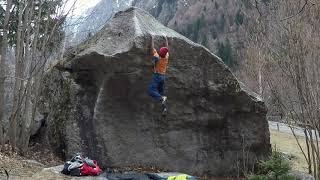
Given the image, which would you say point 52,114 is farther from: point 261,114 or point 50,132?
point 261,114

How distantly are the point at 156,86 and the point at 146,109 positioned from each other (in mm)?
1174

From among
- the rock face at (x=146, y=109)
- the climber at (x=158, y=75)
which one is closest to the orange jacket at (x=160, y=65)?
the climber at (x=158, y=75)

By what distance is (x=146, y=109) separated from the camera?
12.4 metres

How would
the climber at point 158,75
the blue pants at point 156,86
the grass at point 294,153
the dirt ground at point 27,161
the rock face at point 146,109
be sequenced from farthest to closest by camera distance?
1. the grass at point 294,153
2. the rock face at point 146,109
3. the blue pants at point 156,86
4. the climber at point 158,75
5. the dirt ground at point 27,161

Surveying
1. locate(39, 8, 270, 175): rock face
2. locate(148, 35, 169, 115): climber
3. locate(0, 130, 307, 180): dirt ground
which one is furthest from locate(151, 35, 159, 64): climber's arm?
locate(0, 130, 307, 180): dirt ground

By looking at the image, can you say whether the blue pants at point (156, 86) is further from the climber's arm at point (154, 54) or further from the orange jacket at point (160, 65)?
the climber's arm at point (154, 54)

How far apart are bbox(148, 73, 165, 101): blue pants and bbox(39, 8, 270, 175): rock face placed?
2.37 feet

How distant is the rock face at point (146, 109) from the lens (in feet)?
39.3

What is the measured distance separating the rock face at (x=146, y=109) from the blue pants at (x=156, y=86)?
72cm

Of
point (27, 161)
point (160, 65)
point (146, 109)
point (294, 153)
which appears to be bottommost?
point (294, 153)

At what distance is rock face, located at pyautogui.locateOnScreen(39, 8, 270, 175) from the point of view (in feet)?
39.3

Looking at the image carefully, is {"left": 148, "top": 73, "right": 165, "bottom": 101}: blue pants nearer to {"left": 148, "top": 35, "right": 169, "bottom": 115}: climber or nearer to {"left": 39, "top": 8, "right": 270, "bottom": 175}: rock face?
{"left": 148, "top": 35, "right": 169, "bottom": 115}: climber

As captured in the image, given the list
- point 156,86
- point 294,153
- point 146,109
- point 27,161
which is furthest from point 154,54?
point 294,153

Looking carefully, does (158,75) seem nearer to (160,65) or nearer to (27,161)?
(160,65)
